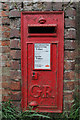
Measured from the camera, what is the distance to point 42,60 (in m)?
1.74

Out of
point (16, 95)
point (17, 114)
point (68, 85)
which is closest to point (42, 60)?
point (68, 85)

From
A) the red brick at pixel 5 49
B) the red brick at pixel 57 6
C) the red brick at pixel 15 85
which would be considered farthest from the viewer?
the red brick at pixel 5 49

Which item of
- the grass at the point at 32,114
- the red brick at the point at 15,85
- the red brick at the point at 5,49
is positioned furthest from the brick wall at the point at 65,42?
the red brick at the point at 5,49

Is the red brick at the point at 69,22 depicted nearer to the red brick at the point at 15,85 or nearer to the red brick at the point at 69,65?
the red brick at the point at 69,65

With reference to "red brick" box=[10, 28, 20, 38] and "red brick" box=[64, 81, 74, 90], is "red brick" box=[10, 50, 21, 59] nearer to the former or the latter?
"red brick" box=[10, 28, 20, 38]

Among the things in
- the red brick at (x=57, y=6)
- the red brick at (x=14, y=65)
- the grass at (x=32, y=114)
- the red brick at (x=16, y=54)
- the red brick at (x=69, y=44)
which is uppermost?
the red brick at (x=57, y=6)

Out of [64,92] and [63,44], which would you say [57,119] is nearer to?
[64,92]

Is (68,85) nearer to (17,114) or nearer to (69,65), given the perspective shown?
(69,65)

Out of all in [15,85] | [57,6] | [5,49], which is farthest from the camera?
[5,49]

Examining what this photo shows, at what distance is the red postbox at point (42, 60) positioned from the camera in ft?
5.60

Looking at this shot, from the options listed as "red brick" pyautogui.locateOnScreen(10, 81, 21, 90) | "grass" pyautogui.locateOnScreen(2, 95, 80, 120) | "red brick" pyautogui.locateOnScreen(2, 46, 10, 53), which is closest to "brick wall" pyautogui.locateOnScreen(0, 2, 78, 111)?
"red brick" pyautogui.locateOnScreen(10, 81, 21, 90)

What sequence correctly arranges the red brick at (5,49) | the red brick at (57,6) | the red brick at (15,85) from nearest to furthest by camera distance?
the red brick at (57,6) < the red brick at (15,85) < the red brick at (5,49)

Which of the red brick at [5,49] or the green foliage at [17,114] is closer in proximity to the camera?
the green foliage at [17,114]

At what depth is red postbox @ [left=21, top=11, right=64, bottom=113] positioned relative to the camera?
5.60 ft
